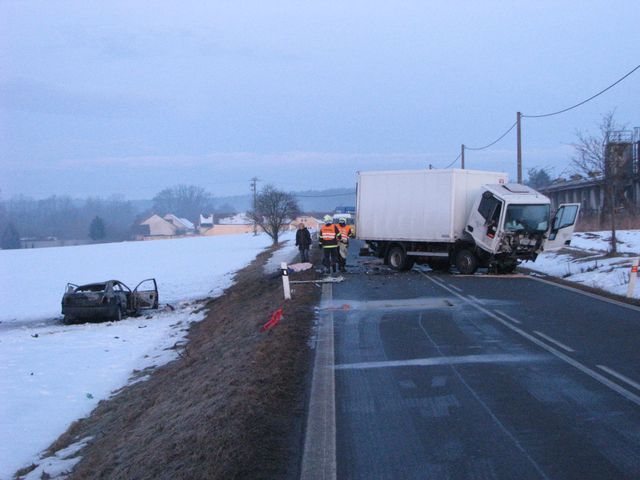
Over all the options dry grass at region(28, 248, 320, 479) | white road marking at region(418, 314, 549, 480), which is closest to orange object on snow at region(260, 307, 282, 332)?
dry grass at region(28, 248, 320, 479)

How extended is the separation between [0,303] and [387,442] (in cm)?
3053

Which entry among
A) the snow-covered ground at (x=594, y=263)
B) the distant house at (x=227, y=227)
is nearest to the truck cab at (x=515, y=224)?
the snow-covered ground at (x=594, y=263)

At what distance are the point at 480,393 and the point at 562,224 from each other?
588 inches

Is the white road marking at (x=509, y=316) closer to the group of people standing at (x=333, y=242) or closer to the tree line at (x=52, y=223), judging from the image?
the group of people standing at (x=333, y=242)

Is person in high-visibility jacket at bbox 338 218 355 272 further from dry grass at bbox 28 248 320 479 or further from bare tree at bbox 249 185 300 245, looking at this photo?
bare tree at bbox 249 185 300 245

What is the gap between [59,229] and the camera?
153m

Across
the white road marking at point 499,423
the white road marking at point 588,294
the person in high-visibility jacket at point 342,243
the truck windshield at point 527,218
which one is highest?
the truck windshield at point 527,218

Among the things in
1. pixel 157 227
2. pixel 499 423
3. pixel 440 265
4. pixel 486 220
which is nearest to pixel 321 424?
pixel 499 423

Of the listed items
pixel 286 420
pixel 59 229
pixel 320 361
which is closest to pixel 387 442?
pixel 286 420

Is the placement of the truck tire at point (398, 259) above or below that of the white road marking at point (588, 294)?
above

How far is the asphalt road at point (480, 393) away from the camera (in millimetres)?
5586

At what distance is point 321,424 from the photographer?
675cm

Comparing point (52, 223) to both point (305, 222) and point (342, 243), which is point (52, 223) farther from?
point (342, 243)

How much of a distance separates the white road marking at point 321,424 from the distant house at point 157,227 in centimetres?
Result: 14396
